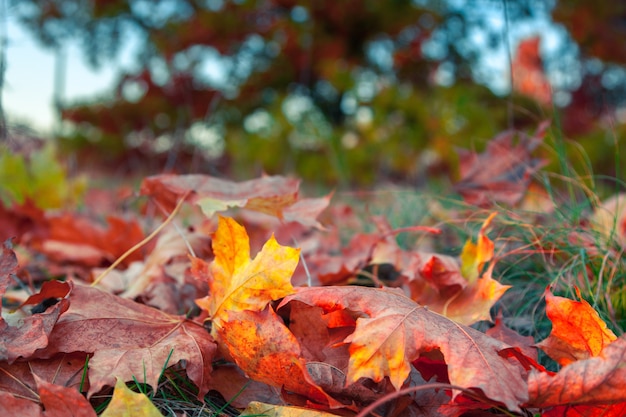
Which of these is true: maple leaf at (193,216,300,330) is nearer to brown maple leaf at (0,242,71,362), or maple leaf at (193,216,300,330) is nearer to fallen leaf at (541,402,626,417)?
brown maple leaf at (0,242,71,362)

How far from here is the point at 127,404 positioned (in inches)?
18.2

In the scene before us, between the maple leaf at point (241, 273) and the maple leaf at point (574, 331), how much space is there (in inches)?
11.1

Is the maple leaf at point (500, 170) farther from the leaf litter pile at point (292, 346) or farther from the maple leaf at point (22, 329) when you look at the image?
the maple leaf at point (22, 329)

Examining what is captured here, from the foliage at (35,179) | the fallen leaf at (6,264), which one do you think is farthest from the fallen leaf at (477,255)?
the foliage at (35,179)

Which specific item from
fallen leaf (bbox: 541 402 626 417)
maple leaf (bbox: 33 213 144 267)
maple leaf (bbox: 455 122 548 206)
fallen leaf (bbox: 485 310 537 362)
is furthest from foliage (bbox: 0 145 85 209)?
fallen leaf (bbox: 541 402 626 417)

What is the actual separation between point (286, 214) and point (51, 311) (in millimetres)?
376

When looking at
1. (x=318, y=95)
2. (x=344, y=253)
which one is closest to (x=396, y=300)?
(x=344, y=253)

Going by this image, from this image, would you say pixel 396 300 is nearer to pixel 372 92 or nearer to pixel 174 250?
pixel 174 250

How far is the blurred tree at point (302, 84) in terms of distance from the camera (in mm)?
4574

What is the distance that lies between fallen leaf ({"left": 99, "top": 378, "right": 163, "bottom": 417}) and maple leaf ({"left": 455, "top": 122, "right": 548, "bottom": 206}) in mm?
721

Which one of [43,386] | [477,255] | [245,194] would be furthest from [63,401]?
[477,255]

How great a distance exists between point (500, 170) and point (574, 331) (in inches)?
23.7

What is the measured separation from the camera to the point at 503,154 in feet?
3.53

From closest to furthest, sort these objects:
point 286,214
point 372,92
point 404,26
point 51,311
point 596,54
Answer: point 51,311 < point 286,214 < point 372,92 < point 404,26 < point 596,54
